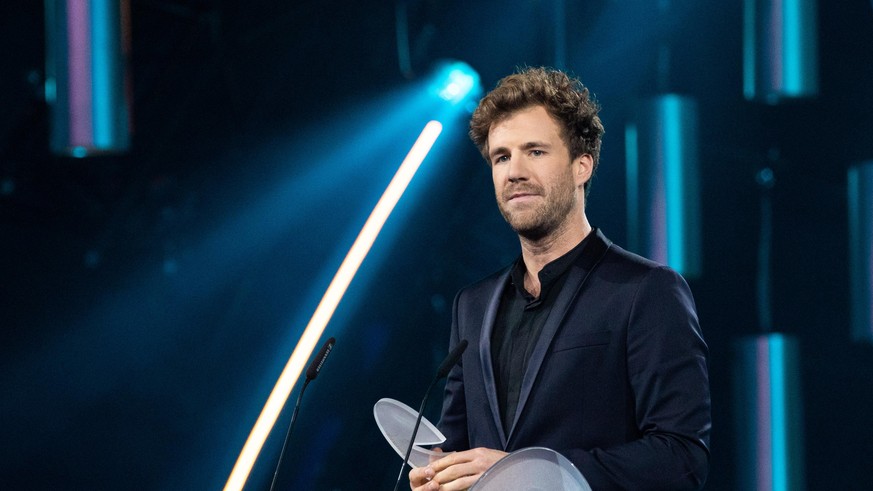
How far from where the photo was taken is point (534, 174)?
191 cm

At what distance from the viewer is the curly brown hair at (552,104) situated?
1.99 metres

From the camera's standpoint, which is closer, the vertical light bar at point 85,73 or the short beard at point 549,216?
the short beard at point 549,216

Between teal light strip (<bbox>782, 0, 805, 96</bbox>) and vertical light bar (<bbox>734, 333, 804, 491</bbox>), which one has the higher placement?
teal light strip (<bbox>782, 0, 805, 96</bbox>)

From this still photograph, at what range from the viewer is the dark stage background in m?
3.17

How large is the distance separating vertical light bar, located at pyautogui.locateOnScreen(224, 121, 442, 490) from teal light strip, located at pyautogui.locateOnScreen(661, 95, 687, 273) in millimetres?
847

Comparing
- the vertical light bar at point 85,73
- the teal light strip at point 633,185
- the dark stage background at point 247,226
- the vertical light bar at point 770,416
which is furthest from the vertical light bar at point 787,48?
the vertical light bar at point 85,73

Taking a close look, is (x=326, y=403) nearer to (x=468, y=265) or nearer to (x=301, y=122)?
(x=468, y=265)

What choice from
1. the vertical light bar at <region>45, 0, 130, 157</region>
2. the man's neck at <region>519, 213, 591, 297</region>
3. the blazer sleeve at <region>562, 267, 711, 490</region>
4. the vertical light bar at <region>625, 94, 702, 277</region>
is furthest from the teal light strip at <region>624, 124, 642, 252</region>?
the vertical light bar at <region>45, 0, 130, 157</region>

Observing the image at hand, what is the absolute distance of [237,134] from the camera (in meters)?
3.35

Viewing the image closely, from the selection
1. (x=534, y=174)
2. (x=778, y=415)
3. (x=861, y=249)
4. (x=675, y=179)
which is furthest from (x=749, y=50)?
(x=534, y=174)

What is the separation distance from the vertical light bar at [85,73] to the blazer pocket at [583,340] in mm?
2056

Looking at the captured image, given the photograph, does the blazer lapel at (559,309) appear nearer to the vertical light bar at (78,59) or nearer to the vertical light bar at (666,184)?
the vertical light bar at (666,184)

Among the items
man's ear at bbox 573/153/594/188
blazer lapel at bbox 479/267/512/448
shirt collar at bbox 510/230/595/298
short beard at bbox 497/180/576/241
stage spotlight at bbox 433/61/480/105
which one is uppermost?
stage spotlight at bbox 433/61/480/105

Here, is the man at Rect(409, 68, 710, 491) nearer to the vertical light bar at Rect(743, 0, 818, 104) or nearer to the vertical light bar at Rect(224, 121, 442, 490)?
the vertical light bar at Rect(743, 0, 818, 104)
